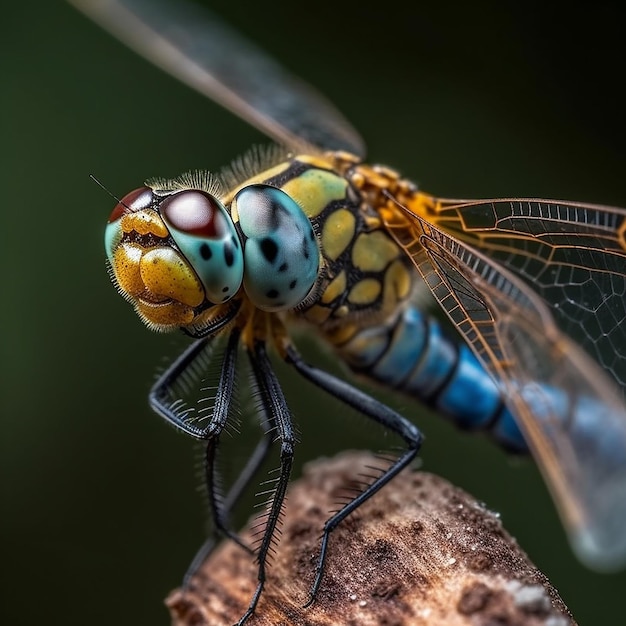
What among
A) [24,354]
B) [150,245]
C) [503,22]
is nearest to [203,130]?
[24,354]

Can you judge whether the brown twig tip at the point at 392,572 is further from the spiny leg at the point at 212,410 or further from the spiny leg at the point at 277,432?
the spiny leg at the point at 212,410

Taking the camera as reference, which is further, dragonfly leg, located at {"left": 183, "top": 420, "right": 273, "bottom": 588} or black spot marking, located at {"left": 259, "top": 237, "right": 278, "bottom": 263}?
dragonfly leg, located at {"left": 183, "top": 420, "right": 273, "bottom": 588}

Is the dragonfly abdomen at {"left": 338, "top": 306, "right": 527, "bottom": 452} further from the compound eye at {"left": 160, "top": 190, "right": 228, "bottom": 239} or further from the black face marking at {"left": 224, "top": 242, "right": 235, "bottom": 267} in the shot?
the compound eye at {"left": 160, "top": 190, "right": 228, "bottom": 239}

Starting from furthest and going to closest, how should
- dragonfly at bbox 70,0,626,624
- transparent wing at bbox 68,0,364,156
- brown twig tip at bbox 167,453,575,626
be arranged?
1. transparent wing at bbox 68,0,364,156
2. dragonfly at bbox 70,0,626,624
3. brown twig tip at bbox 167,453,575,626

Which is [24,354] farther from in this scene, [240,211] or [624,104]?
[624,104]

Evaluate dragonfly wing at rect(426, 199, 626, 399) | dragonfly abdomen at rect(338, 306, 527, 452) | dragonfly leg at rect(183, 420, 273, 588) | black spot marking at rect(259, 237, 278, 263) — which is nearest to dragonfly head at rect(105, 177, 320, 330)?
black spot marking at rect(259, 237, 278, 263)
